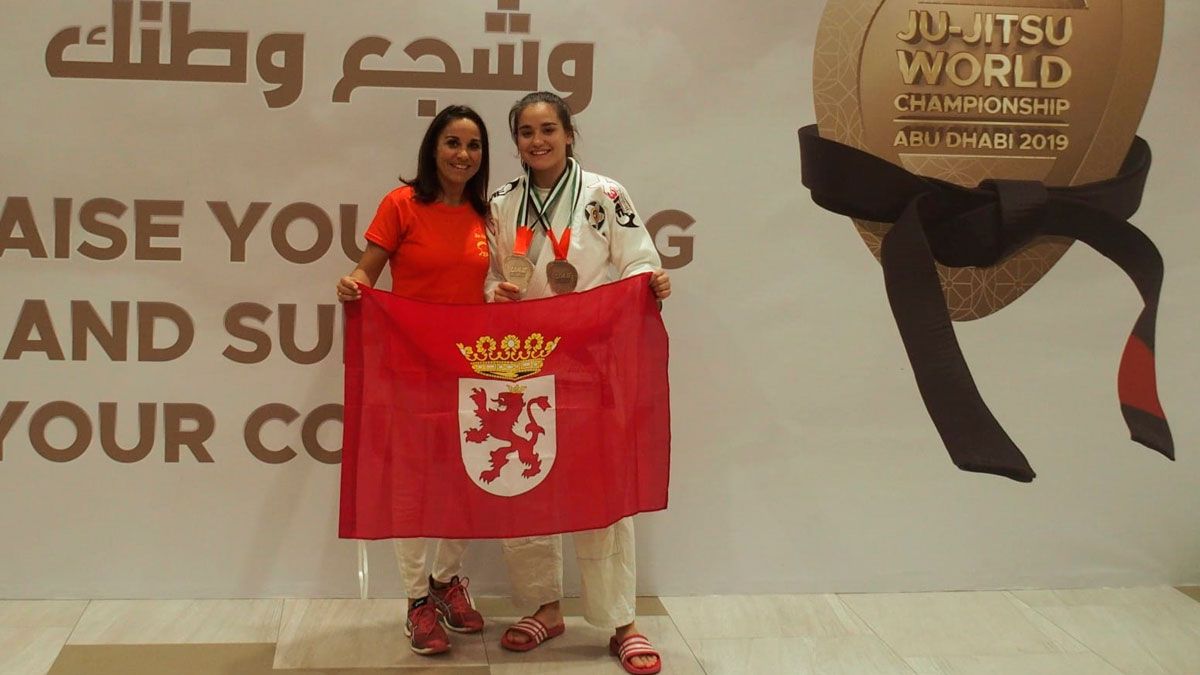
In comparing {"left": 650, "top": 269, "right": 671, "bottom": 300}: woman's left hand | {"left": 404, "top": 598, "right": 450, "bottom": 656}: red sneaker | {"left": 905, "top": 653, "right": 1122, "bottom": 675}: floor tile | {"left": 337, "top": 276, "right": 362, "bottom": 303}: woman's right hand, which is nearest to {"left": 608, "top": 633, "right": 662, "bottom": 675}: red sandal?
{"left": 404, "top": 598, "right": 450, "bottom": 656}: red sneaker

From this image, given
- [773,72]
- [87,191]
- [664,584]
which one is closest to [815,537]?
[664,584]

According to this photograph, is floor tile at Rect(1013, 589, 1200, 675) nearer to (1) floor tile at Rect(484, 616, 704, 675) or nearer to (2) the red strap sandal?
(1) floor tile at Rect(484, 616, 704, 675)

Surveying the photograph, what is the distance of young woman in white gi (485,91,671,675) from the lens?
3.09 m

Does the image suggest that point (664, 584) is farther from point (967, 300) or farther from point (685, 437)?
point (967, 300)

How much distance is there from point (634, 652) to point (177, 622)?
1287mm

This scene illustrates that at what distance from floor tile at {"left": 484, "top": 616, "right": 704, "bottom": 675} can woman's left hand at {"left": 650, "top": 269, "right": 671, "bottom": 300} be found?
37.6 inches

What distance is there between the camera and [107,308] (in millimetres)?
3410

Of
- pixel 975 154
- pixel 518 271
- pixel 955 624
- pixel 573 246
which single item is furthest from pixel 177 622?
pixel 975 154

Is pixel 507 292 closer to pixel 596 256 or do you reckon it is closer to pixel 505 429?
pixel 596 256

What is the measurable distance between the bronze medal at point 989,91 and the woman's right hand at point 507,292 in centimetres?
113

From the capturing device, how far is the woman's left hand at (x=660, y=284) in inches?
121

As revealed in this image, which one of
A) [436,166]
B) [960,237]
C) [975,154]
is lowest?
[960,237]

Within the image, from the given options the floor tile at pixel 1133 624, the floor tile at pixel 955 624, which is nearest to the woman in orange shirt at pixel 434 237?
the floor tile at pixel 955 624

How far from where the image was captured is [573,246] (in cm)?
312
